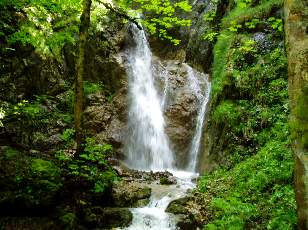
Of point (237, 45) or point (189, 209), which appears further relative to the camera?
point (237, 45)

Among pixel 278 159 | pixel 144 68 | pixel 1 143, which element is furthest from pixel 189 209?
pixel 144 68

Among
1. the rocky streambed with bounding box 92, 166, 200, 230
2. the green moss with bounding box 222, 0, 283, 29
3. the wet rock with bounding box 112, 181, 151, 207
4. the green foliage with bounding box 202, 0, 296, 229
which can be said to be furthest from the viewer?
the green moss with bounding box 222, 0, 283, 29

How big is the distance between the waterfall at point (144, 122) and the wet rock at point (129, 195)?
458 cm

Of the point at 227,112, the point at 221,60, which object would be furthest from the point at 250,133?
the point at 221,60

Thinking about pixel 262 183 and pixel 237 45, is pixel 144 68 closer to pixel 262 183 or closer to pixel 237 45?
pixel 237 45

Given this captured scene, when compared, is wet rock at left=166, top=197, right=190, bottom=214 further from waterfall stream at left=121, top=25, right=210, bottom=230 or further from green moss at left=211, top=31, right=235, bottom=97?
green moss at left=211, top=31, right=235, bottom=97

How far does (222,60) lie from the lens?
43.4 feet

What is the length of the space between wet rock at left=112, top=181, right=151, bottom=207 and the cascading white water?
4.16 m

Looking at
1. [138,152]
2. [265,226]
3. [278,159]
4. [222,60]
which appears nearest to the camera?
[265,226]

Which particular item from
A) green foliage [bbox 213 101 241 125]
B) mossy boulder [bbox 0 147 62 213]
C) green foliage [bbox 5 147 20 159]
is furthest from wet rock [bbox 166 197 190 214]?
green foliage [bbox 5 147 20 159]

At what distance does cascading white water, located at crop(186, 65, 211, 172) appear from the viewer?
1362 cm

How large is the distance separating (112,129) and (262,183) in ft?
28.9

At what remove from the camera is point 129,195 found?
29.4 feet

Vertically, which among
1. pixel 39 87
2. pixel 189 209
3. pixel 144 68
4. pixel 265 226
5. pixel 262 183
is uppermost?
pixel 144 68
